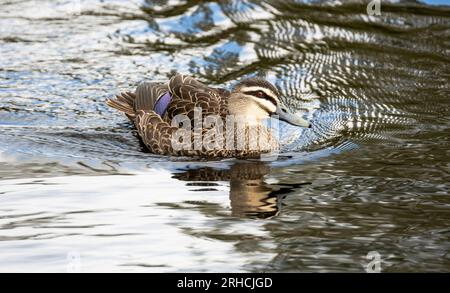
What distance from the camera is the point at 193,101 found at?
11023 mm

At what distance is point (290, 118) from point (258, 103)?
47 centimetres

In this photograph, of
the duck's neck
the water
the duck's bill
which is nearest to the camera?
the water

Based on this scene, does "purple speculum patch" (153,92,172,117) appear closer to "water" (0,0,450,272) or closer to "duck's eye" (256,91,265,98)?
"water" (0,0,450,272)

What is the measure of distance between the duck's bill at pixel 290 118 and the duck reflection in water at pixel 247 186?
556mm

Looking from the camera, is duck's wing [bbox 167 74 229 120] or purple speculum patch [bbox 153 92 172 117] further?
purple speculum patch [bbox 153 92 172 117]

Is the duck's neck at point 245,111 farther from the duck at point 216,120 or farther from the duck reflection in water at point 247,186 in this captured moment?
the duck reflection in water at point 247,186

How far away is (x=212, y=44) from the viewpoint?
14.8 m

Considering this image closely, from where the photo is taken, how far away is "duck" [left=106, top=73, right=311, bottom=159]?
10852mm

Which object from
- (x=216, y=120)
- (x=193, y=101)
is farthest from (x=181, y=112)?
(x=216, y=120)

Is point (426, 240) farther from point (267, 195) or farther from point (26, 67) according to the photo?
point (26, 67)

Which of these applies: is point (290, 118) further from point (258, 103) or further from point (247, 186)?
point (247, 186)

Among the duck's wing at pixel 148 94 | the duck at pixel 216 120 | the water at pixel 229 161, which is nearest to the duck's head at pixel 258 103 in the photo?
the duck at pixel 216 120

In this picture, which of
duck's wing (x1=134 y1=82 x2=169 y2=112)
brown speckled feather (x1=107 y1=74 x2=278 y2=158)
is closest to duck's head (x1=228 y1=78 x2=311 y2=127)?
brown speckled feather (x1=107 y1=74 x2=278 y2=158)
